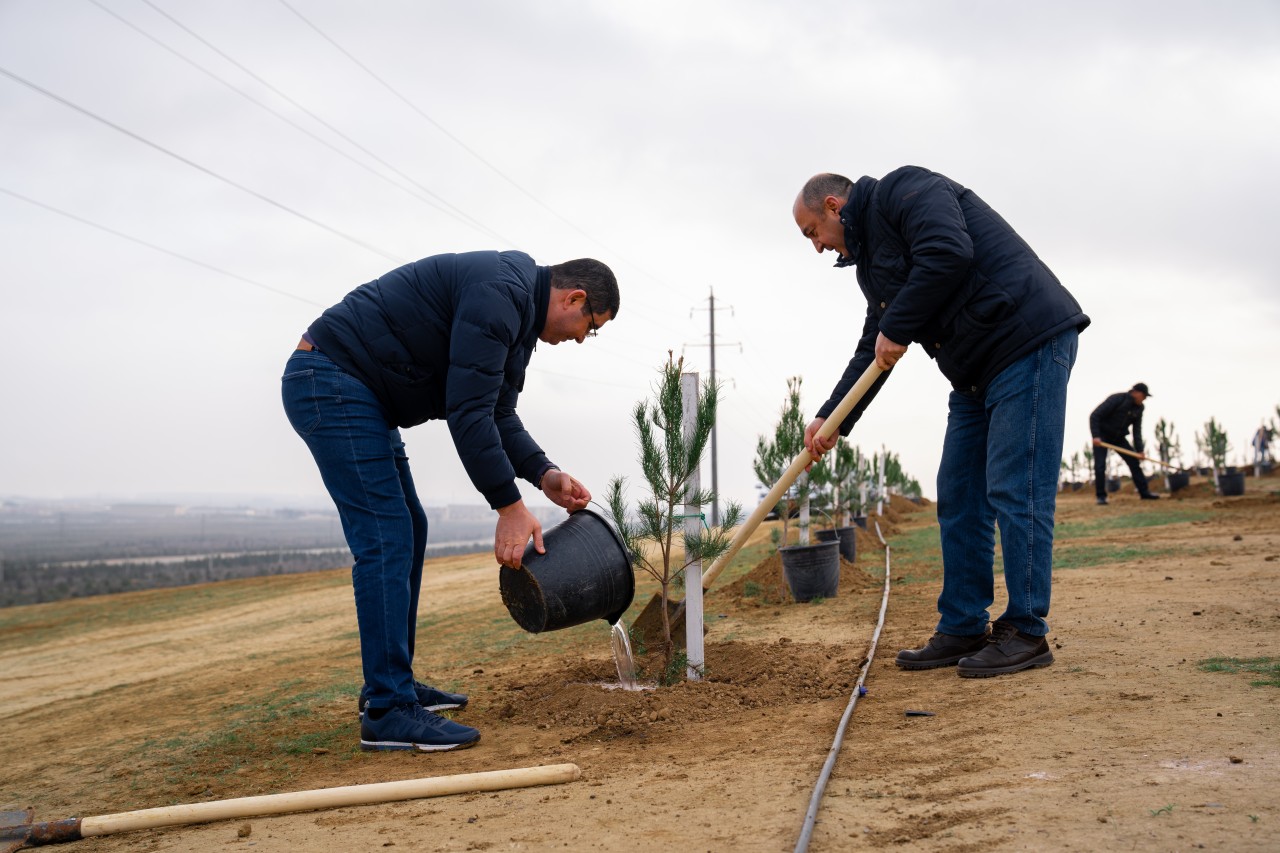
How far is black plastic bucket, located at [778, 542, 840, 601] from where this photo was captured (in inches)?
271

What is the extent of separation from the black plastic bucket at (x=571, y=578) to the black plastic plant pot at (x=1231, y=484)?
16.1 m

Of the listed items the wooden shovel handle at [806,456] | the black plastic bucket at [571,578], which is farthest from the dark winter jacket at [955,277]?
the black plastic bucket at [571,578]

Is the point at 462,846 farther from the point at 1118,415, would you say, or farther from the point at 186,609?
the point at 1118,415

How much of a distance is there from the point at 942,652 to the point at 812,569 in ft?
9.95

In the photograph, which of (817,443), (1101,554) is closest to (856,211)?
(817,443)

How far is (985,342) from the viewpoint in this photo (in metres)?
3.58

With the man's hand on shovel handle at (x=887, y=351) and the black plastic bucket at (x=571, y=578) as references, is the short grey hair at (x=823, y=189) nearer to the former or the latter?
the man's hand on shovel handle at (x=887, y=351)

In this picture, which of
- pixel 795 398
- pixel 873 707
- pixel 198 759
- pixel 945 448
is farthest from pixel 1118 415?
pixel 198 759

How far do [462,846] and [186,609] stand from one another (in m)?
14.0

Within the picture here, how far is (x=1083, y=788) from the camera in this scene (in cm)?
208

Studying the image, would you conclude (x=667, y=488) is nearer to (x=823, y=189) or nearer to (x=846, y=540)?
(x=823, y=189)

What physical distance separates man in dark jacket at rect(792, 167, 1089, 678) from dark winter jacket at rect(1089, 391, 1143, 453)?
13744 millimetres

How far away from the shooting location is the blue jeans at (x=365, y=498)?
332cm

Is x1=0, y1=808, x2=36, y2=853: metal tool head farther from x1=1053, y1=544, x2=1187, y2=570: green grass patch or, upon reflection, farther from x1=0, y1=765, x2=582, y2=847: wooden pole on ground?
x1=1053, y1=544, x2=1187, y2=570: green grass patch
